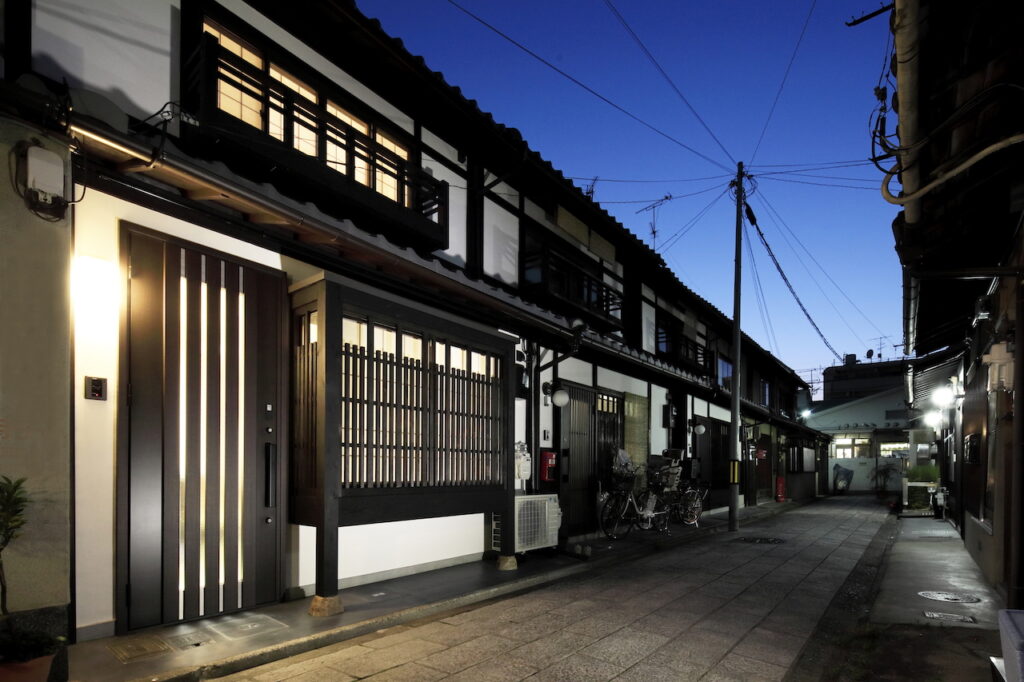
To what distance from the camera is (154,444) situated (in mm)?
5992

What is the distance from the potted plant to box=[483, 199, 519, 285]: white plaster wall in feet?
26.7

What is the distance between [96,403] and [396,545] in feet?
14.5

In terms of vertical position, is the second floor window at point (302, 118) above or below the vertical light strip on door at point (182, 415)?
above

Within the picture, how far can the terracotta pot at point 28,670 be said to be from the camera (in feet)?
12.4

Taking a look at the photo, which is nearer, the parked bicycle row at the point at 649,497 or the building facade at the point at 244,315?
the building facade at the point at 244,315

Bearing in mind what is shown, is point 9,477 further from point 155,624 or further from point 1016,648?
point 1016,648

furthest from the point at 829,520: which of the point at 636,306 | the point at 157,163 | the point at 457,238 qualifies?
the point at 157,163

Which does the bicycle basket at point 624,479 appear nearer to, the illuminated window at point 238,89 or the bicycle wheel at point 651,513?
the bicycle wheel at point 651,513

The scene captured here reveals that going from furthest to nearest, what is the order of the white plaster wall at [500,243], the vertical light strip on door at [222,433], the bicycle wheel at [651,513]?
the bicycle wheel at [651,513]
the white plaster wall at [500,243]
the vertical light strip on door at [222,433]

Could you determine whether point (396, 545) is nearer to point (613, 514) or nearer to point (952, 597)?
point (613, 514)

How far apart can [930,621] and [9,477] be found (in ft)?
29.0

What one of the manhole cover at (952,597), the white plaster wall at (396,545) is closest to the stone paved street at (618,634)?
the manhole cover at (952,597)

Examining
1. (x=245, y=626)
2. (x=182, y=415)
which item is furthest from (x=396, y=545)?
(x=182, y=415)

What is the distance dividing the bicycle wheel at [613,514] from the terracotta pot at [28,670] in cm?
1084
